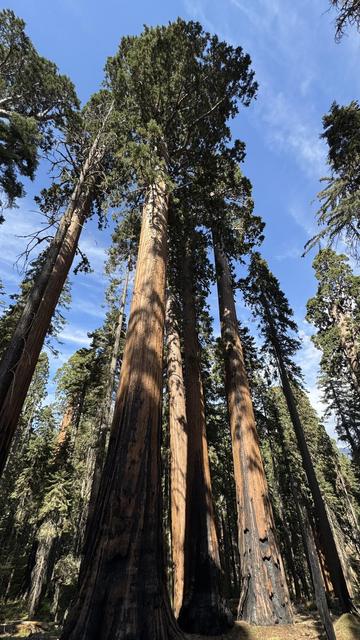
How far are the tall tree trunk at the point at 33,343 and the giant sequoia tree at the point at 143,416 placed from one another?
11.1 feet

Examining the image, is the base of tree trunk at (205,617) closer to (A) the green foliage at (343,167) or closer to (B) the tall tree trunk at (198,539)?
(B) the tall tree trunk at (198,539)

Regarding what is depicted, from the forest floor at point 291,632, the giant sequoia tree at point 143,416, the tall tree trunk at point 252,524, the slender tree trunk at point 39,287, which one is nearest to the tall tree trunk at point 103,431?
the slender tree trunk at point 39,287

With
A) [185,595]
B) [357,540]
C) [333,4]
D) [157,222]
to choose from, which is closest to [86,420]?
[185,595]

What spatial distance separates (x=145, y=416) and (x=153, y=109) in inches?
316

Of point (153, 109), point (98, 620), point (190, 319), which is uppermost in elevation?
point (153, 109)

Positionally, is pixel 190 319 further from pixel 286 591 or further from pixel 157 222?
pixel 286 591

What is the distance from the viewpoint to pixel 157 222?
579cm

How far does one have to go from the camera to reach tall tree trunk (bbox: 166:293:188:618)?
7.39m

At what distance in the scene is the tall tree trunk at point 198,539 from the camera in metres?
4.85

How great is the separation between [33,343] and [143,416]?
4681 millimetres

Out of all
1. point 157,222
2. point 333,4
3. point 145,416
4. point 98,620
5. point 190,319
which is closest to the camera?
point 98,620

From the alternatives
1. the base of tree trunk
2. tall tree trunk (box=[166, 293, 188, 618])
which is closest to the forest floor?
the base of tree trunk

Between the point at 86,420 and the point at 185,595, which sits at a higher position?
the point at 86,420

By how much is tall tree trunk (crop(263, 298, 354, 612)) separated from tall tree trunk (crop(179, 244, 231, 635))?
6647 millimetres
